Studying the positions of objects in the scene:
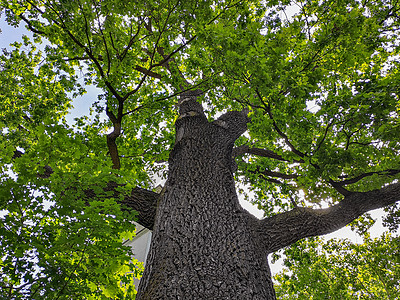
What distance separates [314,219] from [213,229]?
180 centimetres

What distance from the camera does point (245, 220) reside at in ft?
10.5

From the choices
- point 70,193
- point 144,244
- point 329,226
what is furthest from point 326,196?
point 144,244

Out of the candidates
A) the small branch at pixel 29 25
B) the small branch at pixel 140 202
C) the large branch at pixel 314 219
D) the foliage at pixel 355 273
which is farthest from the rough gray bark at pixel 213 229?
the foliage at pixel 355 273

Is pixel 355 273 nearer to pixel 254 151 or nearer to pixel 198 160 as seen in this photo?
pixel 254 151

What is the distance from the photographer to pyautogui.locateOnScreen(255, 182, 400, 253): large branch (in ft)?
10.8

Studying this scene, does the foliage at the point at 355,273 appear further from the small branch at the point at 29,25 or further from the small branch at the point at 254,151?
the small branch at the point at 29,25

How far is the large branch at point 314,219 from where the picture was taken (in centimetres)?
330

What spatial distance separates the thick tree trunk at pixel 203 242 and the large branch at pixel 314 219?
27cm

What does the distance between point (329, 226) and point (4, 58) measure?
8.38m

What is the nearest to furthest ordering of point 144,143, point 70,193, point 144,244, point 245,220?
1. point 70,193
2. point 245,220
3. point 144,143
4. point 144,244

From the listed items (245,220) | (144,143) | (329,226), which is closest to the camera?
(245,220)

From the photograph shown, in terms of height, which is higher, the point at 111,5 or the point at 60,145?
the point at 111,5

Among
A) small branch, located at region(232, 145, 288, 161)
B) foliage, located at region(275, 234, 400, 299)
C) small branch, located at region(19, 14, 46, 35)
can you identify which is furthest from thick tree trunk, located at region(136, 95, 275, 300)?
foliage, located at region(275, 234, 400, 299)

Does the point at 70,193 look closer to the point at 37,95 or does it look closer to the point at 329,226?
the point at 329,226
